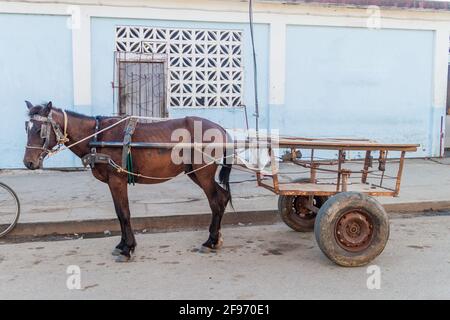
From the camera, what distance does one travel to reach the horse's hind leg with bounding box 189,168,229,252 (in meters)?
5.34

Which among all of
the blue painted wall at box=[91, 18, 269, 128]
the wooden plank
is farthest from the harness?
the blue painted wall at box=[91, 18, 269, 128]

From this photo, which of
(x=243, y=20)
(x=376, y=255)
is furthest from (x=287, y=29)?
(x=376, y=255)

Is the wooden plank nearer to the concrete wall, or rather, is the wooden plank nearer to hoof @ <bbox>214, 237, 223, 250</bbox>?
hoof @ <bbox>214, 237, 223, 250</bbox>

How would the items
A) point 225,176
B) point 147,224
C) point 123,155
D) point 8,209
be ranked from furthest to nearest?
point 147,224
point 8,209
point 225,176
point 123,155

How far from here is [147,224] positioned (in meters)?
6.63

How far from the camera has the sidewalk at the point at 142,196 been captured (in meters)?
6.89

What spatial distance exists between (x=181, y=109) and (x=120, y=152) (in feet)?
18.2

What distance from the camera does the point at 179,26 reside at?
10.3m

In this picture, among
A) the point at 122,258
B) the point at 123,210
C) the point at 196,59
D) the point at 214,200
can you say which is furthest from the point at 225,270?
the point at 196,59

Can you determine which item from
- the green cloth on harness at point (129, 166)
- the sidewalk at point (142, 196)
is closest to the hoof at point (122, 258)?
the green cloth on harness at point (129, 166)

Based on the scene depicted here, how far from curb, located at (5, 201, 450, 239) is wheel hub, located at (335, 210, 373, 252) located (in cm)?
217

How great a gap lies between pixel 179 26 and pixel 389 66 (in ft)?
16.1

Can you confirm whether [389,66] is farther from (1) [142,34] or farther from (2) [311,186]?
(2) [311,186]

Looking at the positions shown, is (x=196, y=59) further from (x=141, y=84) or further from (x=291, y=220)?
(x=291, y=220)
